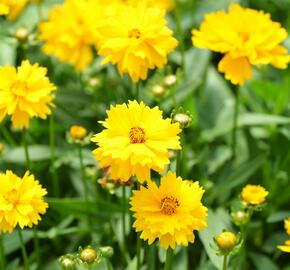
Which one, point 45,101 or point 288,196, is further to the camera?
point 288,196

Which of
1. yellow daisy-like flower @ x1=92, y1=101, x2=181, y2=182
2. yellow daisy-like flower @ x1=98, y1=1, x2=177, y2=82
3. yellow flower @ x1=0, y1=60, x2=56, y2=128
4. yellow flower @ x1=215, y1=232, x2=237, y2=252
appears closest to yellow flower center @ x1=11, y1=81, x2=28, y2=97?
yellow flower @ x1=0, y1=60, x2=56, y2=128

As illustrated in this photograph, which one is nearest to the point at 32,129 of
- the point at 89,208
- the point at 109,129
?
the point at 89,208

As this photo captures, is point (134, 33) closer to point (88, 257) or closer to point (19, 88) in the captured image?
point (19, 88)

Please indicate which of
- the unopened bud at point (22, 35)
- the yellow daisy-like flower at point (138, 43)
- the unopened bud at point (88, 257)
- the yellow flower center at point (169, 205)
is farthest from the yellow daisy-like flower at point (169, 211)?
the unopened bud at point (22, 35)

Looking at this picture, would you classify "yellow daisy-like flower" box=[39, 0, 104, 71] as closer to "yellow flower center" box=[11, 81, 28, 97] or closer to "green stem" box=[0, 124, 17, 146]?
"green stem" box=[0, 124, 17, 146]

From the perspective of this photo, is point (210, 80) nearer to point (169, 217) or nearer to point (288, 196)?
point (288, 196)
